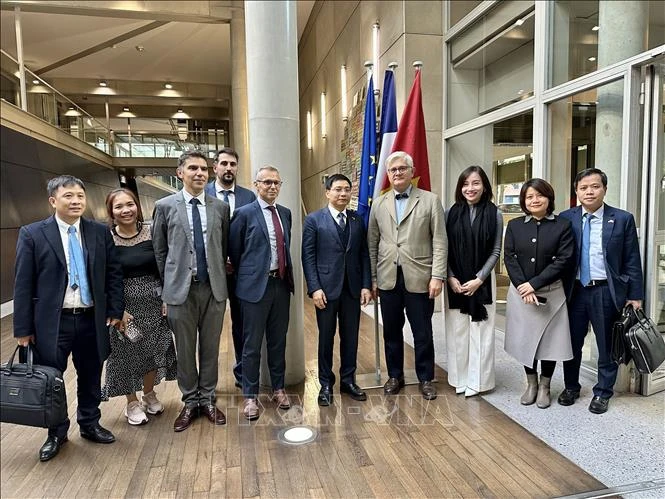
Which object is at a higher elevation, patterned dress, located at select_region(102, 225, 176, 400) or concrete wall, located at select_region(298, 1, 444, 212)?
concrete wall, located at select_region(298, 1, 444, 212)

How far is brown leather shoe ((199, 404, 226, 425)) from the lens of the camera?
2820 millimetres

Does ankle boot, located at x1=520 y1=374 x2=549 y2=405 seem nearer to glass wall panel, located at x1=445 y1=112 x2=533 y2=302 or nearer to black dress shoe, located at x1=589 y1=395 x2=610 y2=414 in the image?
black dress shoe, located at x1=589 y1=395 x2=610 y2=414

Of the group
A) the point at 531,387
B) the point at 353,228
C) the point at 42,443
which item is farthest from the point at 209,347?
the point at 531,387

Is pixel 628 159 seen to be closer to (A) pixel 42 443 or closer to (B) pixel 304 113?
(A) pixel 42 443

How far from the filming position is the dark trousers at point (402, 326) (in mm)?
3145

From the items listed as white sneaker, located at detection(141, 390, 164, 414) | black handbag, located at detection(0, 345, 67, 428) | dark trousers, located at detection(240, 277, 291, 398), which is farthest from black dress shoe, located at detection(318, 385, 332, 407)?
black handbag, located at detection(0, 345, 67, 428)

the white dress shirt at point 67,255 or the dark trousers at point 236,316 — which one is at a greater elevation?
the white dress shirt at point 67,255

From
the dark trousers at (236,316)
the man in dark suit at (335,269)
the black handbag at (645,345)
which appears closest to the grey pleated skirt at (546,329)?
the black handbag at (645,345)

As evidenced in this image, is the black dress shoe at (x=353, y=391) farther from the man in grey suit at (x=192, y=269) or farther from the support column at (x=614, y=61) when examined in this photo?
the support column at (x=614, y=61)

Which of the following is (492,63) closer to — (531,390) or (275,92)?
(275,92)

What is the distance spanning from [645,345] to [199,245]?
2.67m

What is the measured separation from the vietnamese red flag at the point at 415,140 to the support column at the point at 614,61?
4.71ft

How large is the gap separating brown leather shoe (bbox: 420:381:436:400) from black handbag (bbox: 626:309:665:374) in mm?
1232

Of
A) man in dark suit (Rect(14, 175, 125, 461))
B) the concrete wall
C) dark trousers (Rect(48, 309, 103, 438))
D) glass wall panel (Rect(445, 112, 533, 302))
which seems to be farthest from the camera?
the concrete wall
